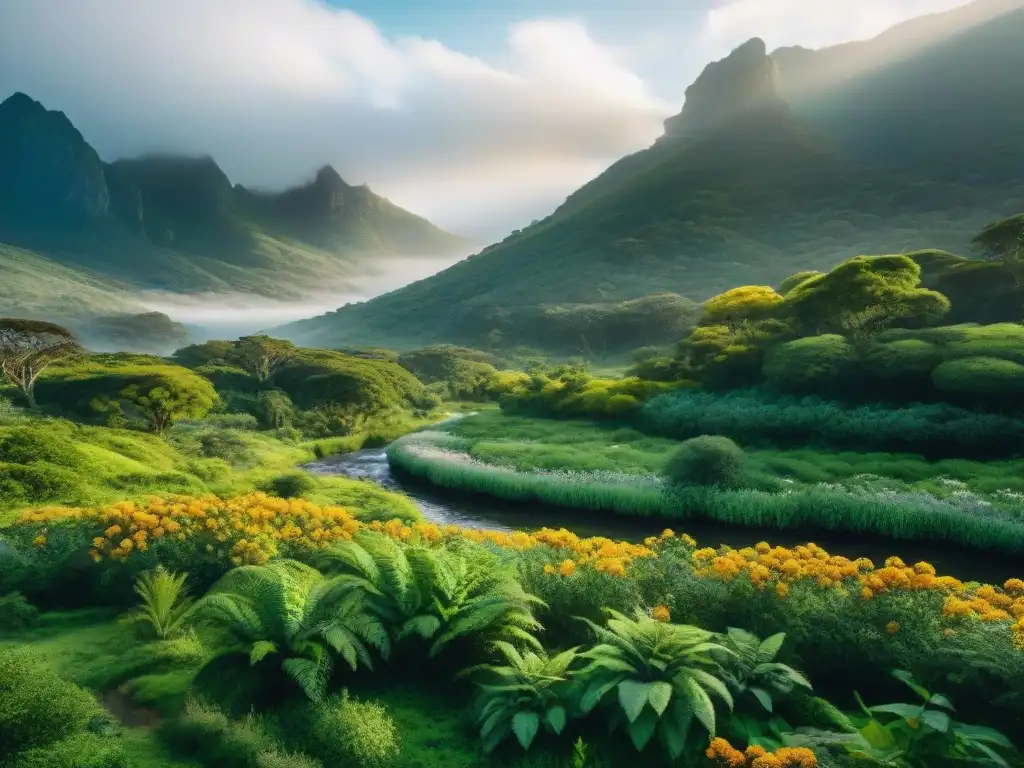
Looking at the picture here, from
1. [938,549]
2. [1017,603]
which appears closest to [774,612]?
[1017,603]

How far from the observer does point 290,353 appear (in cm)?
4616

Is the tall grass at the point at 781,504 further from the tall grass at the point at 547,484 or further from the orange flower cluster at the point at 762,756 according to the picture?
the orange flower cluster at the point at 762,756

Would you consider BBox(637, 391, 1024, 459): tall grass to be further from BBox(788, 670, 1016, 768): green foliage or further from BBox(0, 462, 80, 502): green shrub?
BBox(0, 462, 80, 502): green shrub

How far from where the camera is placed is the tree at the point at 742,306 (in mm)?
34156

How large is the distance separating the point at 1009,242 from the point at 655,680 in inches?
1770

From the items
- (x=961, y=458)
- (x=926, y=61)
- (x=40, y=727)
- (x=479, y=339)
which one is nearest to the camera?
(x=40, y=727)

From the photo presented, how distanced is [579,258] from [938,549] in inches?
5364

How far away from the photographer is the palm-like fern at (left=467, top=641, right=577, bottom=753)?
193 inches

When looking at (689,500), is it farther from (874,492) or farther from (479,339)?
(479,339)

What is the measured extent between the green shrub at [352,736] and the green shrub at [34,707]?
1.79 meters

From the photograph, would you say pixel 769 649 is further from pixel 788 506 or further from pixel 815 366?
pixel 815 366

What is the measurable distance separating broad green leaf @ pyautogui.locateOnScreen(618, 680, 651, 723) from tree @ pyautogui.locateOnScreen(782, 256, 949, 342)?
27913 millimetres

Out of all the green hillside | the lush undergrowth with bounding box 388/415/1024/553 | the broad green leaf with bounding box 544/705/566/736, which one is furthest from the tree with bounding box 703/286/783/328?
the green hillside

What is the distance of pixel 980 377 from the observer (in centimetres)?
2194
